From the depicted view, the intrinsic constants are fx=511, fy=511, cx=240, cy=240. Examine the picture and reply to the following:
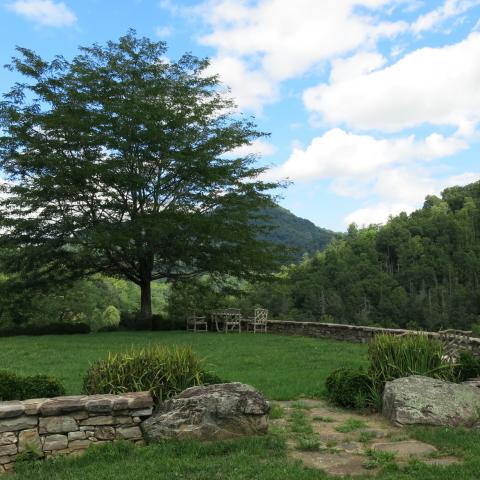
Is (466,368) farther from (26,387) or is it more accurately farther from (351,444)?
(26,387)

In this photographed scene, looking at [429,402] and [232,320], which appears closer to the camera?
[429,402]

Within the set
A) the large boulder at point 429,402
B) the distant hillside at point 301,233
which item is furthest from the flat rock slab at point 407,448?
the distant hillside at point 301,233

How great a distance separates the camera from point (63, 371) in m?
10.2

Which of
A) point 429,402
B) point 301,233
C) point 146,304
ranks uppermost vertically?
point 301,233

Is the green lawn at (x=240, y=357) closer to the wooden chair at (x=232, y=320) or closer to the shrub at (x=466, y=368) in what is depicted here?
the shrub at (x=466, y=368)

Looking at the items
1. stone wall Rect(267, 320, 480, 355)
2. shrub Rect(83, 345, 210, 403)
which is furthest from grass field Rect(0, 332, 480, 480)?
stone wall Rect(267, 320, 480, 355)

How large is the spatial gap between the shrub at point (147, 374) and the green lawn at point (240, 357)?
5.70ft

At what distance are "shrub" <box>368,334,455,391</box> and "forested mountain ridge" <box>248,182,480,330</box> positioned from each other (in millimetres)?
46880

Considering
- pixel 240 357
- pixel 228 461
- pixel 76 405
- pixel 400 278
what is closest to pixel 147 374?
pixel 76 405

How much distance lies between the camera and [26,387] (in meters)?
6.06

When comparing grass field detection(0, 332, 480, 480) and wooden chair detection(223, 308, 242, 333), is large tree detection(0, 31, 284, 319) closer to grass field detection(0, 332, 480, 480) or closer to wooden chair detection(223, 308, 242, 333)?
wooden chair detection(223, 308, 242, 333)

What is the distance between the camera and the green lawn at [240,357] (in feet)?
30.0

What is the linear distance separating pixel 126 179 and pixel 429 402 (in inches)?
645

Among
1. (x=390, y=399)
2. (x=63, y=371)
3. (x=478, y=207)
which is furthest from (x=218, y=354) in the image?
(x=478, y=207)
